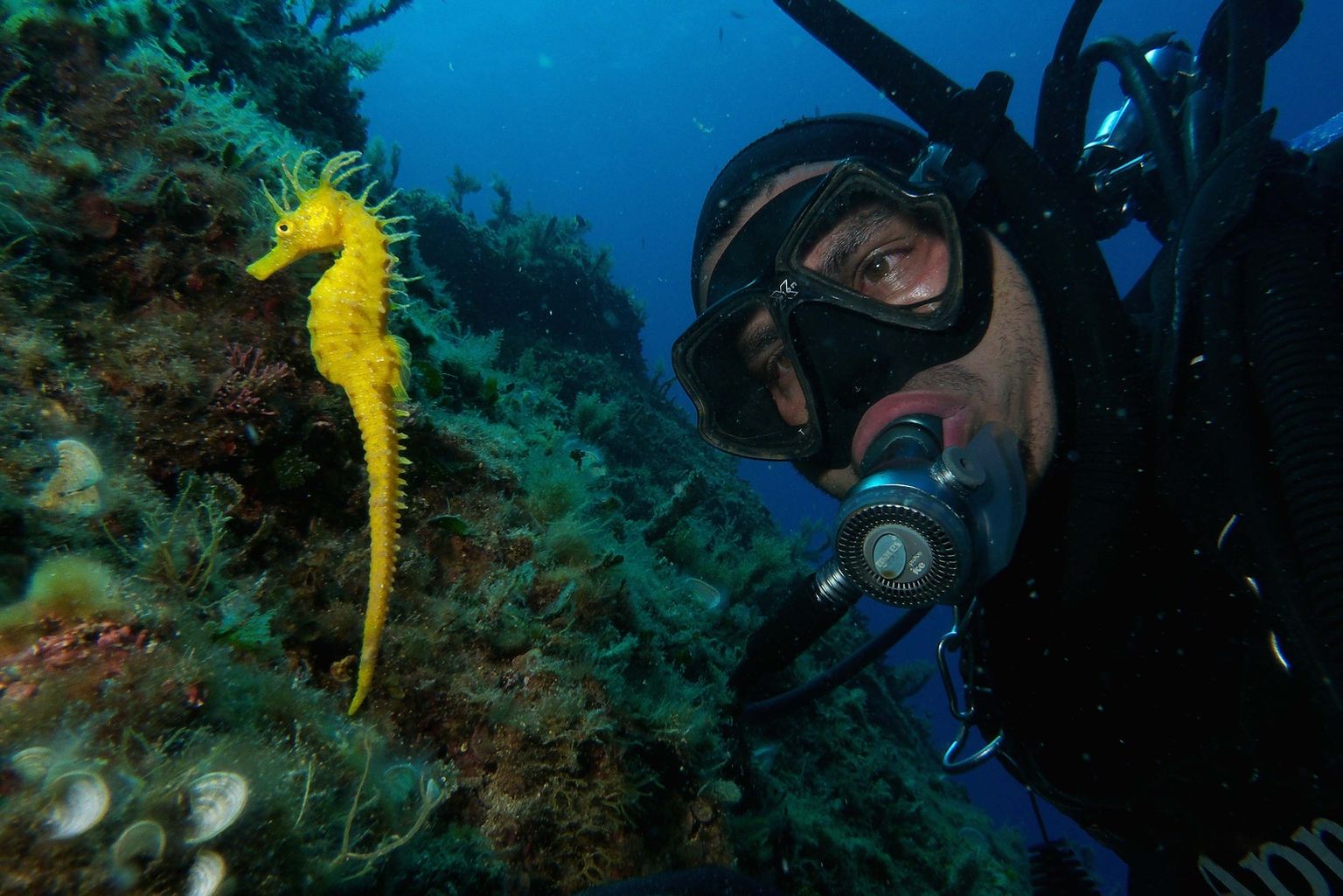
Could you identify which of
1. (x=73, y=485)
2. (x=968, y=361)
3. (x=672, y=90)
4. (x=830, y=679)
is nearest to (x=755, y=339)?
(x=968, y=361)

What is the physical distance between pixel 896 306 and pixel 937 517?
1.25 meters

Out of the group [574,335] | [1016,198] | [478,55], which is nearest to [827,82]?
[478,55]

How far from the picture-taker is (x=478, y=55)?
9750 cm

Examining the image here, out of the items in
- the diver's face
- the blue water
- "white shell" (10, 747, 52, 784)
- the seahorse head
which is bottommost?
"white shell" (10, 747, 52, 784)

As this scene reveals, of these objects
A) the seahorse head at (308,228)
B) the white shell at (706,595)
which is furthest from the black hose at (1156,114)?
the seahorse head at (308,228)

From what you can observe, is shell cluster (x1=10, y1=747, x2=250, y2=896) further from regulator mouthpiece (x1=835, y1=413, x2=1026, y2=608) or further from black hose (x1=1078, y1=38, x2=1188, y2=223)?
black hose (x1=1078, y1=38, x2=1188, y2=223)

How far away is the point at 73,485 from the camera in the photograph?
5.22 feet

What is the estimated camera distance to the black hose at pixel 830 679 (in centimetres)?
441

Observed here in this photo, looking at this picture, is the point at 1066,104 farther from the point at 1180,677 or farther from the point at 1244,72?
the point at 1180,677

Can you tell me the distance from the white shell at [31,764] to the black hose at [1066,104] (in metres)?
5.23

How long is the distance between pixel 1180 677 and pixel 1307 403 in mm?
1338

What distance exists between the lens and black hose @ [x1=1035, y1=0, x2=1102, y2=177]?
3.91 m

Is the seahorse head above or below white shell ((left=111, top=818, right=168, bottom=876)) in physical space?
above

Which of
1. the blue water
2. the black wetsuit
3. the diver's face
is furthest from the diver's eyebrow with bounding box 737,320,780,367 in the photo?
the blue water
